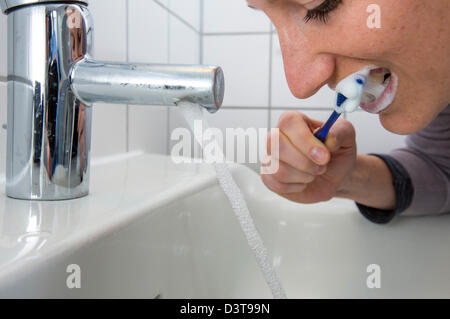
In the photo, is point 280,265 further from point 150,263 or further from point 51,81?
point 51,81

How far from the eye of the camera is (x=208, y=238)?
1.45ft

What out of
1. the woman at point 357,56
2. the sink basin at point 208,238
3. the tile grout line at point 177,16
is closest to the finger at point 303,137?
the woman at point 357,56

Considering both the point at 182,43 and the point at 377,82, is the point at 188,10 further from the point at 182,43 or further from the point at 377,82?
the point at 377,82

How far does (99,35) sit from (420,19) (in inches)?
13.9

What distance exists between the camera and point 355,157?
0.47m

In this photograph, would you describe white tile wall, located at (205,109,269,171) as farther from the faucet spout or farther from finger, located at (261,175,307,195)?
the faucet spout

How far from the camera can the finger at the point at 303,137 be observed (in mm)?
369

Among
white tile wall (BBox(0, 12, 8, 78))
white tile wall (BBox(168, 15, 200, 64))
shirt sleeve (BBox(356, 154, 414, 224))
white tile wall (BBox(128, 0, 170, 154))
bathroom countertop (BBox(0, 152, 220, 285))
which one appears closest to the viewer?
bathroom countertop (BBox(0, 152, 220, 285))

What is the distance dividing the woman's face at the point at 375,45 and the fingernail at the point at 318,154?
3.0 inches

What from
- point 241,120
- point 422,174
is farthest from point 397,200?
point 241,120

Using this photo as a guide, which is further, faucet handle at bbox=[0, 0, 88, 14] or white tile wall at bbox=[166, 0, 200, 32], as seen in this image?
white tile wall at bbox=[166, 0, 200, 32]

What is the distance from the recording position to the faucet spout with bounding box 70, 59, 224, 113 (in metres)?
0.25

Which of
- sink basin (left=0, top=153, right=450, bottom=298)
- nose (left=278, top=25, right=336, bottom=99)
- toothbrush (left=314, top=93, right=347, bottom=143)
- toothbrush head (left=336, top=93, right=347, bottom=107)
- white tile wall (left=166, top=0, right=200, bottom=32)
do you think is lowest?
sink basin (left=0, top=153, right=450, bottom=298)

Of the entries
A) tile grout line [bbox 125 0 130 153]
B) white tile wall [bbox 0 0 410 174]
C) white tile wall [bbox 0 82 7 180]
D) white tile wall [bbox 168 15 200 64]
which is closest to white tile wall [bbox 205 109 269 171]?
white tile wall [bbox 0 0 410 174]
